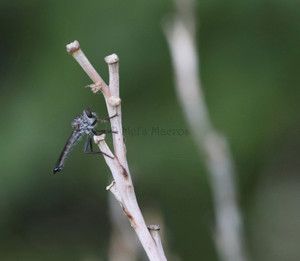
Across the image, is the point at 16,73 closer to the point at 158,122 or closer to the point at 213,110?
the point at 158,122

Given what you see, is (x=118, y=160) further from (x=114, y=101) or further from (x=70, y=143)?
(x=70, y=143)

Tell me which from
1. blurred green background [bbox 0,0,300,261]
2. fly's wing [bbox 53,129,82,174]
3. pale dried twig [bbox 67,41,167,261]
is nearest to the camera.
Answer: pale dried twig [bbox 67,41,167,261]

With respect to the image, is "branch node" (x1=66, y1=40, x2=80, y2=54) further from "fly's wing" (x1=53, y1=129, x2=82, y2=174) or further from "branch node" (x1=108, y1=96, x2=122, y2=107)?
"fly's wing" (x1=53, y1=129, x2=82, y2=174)

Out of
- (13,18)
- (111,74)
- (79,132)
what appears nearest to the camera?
(111,74)

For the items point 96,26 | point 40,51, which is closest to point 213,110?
point 96,26

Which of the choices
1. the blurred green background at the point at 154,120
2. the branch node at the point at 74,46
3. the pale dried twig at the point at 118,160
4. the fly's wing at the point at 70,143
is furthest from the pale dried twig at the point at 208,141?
the blurred green background at the point at 154,120

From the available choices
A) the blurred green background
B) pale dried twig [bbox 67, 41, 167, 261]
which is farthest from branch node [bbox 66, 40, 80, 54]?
the blurred green background

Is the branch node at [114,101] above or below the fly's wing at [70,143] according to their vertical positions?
above

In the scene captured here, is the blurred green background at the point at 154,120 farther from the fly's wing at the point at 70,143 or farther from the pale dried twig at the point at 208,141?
the fly's wing at the point at 70,143
